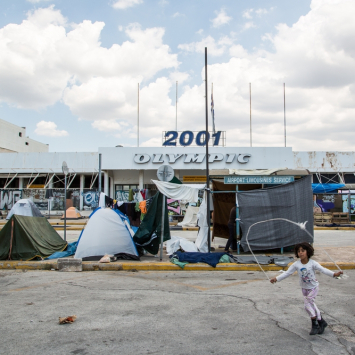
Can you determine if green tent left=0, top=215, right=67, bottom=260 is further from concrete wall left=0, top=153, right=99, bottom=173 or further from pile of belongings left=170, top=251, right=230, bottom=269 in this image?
concrete wall left=0, top=153, right=99, bottom=173

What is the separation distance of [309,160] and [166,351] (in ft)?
99.9

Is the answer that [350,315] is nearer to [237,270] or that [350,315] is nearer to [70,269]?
[237,270]

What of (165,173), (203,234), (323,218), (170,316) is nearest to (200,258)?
(203,234)

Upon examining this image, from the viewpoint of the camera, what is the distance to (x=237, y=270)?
30.5 feet

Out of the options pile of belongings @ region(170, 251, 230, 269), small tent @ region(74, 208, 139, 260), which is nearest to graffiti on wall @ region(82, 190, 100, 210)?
small tent @ region(74, 208, 139, 260)

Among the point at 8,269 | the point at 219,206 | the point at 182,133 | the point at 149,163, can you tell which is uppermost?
the point at 182,133

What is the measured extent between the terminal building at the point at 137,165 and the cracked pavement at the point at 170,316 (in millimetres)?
20835

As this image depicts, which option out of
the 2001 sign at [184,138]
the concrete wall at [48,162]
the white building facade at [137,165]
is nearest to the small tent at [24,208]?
the white building facade at [137,165]

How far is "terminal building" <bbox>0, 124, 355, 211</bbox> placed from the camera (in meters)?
30.1

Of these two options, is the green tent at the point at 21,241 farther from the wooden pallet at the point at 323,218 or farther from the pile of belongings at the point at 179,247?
the wooden pallet at the point at 323,218

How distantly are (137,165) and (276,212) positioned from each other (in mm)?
20714

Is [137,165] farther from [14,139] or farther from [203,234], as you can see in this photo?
[14,139]

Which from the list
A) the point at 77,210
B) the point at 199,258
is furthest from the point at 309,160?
the point at 199,258

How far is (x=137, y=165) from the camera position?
30672 millimetres
